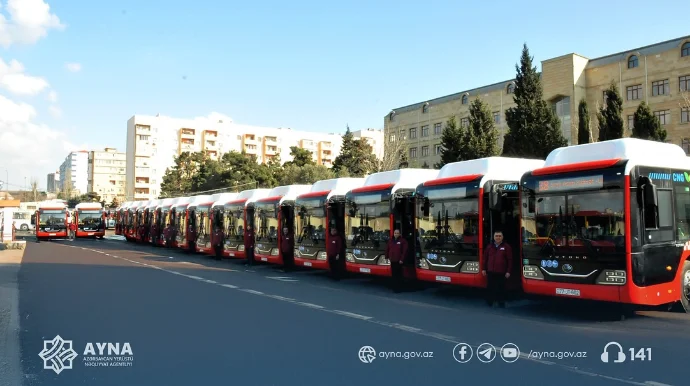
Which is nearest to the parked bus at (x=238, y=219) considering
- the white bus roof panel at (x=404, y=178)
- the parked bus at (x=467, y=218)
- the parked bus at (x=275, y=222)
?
the parked bus at (x=275, y=222)

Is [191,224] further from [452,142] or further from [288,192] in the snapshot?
[452,142]

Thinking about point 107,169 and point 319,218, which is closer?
point 319,218

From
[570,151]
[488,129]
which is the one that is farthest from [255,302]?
[488,129]

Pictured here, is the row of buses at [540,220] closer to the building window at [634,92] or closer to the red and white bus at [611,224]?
the red and white bus at [611,224]

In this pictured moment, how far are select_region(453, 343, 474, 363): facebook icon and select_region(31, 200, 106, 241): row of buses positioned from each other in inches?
1760

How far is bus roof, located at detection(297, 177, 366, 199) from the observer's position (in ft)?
61.6

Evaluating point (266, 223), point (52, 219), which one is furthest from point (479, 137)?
point (52, 219)

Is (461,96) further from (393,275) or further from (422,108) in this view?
(393,275)

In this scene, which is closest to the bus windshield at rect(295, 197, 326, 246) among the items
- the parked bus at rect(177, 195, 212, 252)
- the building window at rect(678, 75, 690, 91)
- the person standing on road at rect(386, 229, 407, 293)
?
the person standing on road at rect(386, 229, 407, 293)

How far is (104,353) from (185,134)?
105963mm

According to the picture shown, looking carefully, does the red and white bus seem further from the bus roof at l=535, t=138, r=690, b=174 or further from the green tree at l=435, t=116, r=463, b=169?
the green tree at l=435, t=116, r=463, b=169

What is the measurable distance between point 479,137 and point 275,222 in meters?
23.8

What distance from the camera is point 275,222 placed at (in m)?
21.8

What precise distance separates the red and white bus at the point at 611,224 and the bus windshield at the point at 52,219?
4337cm
